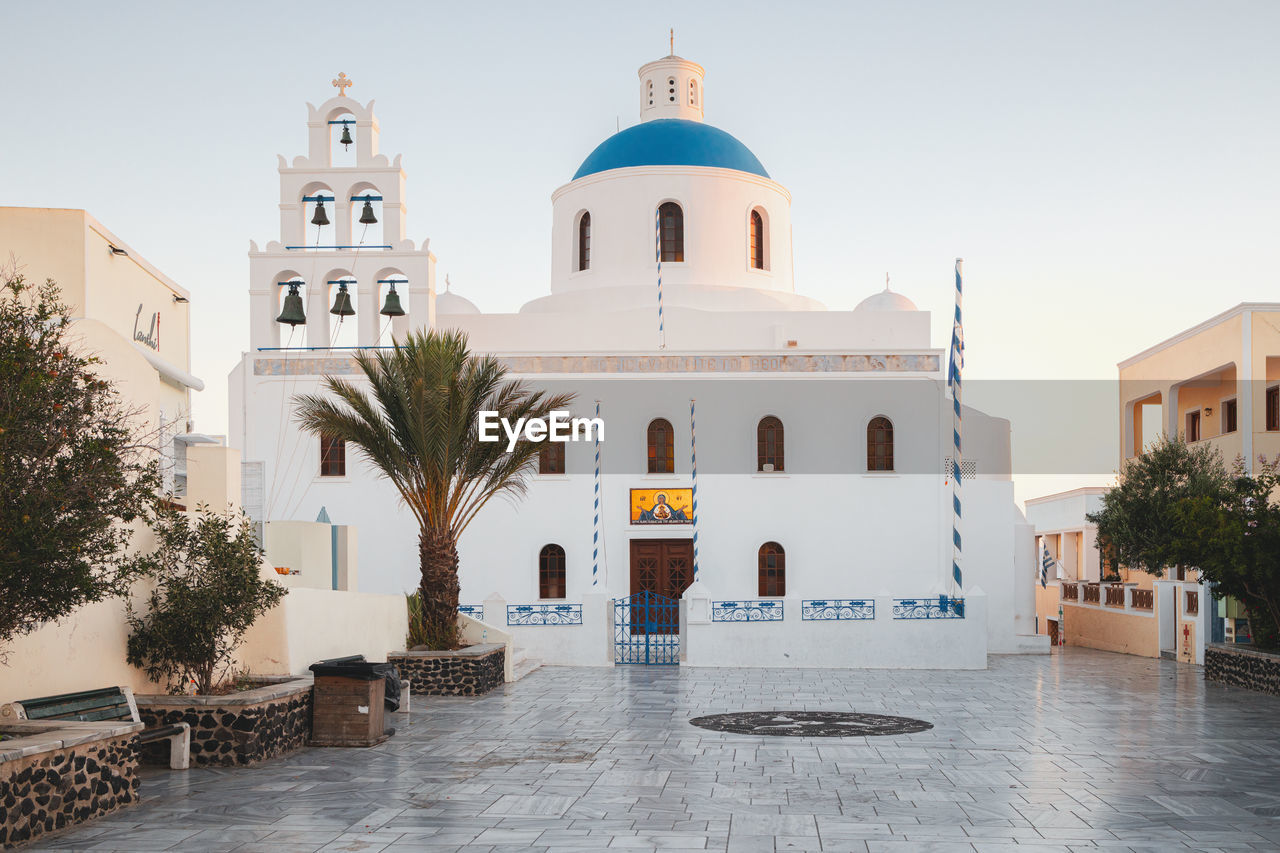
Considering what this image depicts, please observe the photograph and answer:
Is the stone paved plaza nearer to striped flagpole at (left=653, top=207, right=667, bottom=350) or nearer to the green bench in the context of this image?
the green bench

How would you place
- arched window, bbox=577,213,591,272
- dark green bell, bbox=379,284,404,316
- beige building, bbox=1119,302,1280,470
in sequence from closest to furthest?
dark green bell, bbox=379,284,404,316, beige building, bbox=1119,302,1280,470, arched window, bbox=577,213,591,272

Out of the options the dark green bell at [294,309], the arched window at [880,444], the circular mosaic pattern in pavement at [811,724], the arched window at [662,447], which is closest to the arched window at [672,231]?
the arched window at [662,447]

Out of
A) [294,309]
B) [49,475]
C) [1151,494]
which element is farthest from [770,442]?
[49,475]

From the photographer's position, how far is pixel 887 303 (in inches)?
1081

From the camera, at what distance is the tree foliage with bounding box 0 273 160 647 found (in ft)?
21.6

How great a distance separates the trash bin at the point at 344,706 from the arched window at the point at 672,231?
1686 cm

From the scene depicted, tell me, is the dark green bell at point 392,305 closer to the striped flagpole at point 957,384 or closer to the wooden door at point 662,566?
the wooden door at point 662,566

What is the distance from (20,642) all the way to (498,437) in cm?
749

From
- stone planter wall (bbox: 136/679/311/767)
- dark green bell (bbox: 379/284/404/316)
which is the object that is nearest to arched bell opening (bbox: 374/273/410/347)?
dark green bell (bbox: 379/284/404/316)

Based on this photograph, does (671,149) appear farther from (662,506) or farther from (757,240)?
(662,506)

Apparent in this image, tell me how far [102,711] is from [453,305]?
19.3 metres

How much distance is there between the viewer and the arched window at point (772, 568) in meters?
22.2

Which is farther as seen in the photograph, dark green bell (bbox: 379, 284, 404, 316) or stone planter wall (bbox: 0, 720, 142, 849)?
dark green bell (bbox: 379, 284, 404, 316)

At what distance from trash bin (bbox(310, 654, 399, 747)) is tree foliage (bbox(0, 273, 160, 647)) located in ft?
11.0
